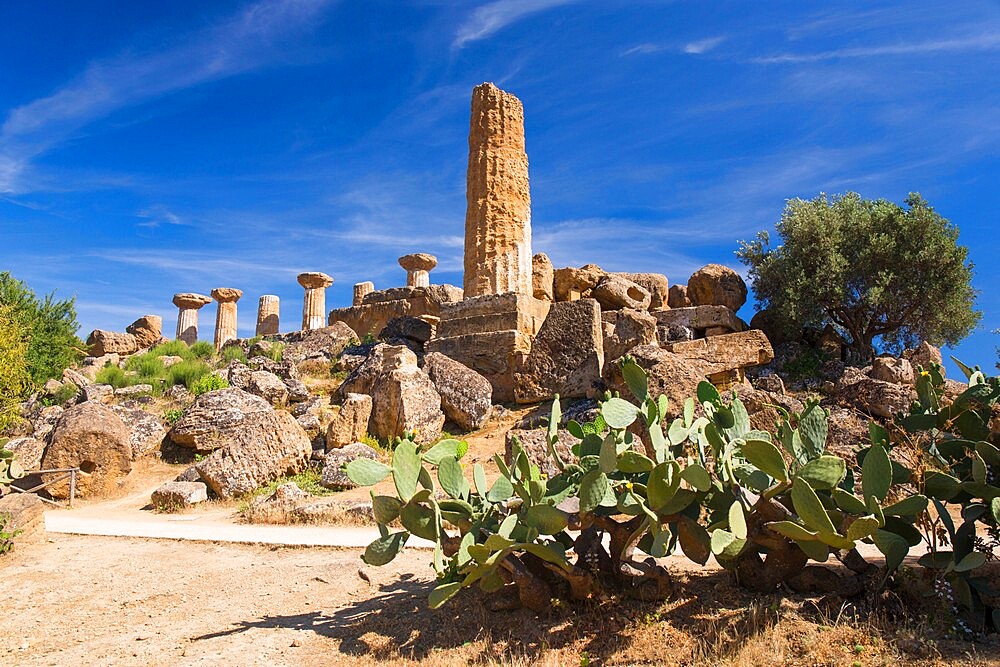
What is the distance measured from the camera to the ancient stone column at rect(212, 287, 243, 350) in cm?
2864

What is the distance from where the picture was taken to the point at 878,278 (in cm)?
1684

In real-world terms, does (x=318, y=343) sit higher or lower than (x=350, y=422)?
higher

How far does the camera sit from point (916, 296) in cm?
1675

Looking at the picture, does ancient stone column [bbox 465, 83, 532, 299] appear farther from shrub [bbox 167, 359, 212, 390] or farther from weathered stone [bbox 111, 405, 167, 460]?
weathered stone [bbox 111, 405, 167, 460]

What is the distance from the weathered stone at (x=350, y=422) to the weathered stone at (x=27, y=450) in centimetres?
454

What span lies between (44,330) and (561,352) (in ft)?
58.2

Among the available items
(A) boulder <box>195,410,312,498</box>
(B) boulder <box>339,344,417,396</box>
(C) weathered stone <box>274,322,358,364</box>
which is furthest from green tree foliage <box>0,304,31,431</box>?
(C) weathered stone <box>274,322,358,364</box>

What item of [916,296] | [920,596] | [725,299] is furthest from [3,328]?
[916,296]

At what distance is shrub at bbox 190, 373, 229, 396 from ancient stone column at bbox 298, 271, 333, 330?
400 inches

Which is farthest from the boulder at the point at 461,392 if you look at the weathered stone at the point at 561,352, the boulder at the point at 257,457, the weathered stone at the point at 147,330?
the weathered stone at the point at 147,330

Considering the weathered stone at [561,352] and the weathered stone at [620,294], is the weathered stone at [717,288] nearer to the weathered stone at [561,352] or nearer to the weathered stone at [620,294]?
the weathered stone at [620,294]

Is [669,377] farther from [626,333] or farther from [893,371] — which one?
[893,371]

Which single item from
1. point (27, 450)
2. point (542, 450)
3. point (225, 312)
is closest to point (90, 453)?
point (27, 450)

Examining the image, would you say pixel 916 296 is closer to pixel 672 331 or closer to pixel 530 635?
pixel 672 331
